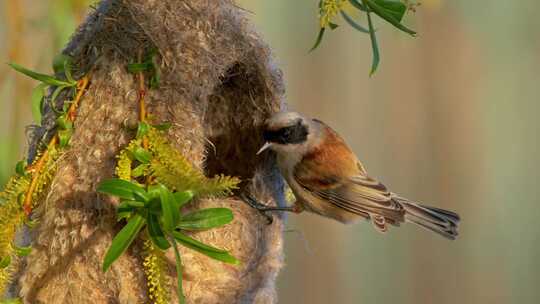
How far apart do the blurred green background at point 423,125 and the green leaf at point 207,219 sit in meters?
1.60

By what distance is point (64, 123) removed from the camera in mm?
1268

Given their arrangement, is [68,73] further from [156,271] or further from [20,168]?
[156,271]

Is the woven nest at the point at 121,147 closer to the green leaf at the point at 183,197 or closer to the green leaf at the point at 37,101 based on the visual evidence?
the green leaf at the point at 37,101

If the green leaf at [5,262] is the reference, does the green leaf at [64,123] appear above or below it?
above

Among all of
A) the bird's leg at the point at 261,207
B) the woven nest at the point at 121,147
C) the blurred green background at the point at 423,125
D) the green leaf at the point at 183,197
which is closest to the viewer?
the green leaf at the point at 183,197

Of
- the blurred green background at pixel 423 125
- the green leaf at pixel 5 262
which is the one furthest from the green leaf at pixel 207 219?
the blurred green background at pixel 423 125

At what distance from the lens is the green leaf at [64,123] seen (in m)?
1.27

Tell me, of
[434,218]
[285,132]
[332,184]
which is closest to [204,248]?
[285,132]

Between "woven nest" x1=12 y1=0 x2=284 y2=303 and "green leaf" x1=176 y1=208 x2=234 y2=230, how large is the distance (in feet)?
0.62

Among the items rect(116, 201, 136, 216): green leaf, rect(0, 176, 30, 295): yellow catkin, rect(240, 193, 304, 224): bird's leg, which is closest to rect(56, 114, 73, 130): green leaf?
rect(0, 176, 30, 295): yellow catkin

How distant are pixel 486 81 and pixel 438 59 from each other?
0.23 m

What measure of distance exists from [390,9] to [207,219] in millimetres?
417

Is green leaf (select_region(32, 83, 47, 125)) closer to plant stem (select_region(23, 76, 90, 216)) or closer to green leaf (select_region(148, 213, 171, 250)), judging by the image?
plant stem (select_region(23, 76, 90, 216))

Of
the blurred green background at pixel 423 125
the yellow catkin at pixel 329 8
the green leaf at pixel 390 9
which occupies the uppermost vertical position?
the green leaf at pixel 390 9
